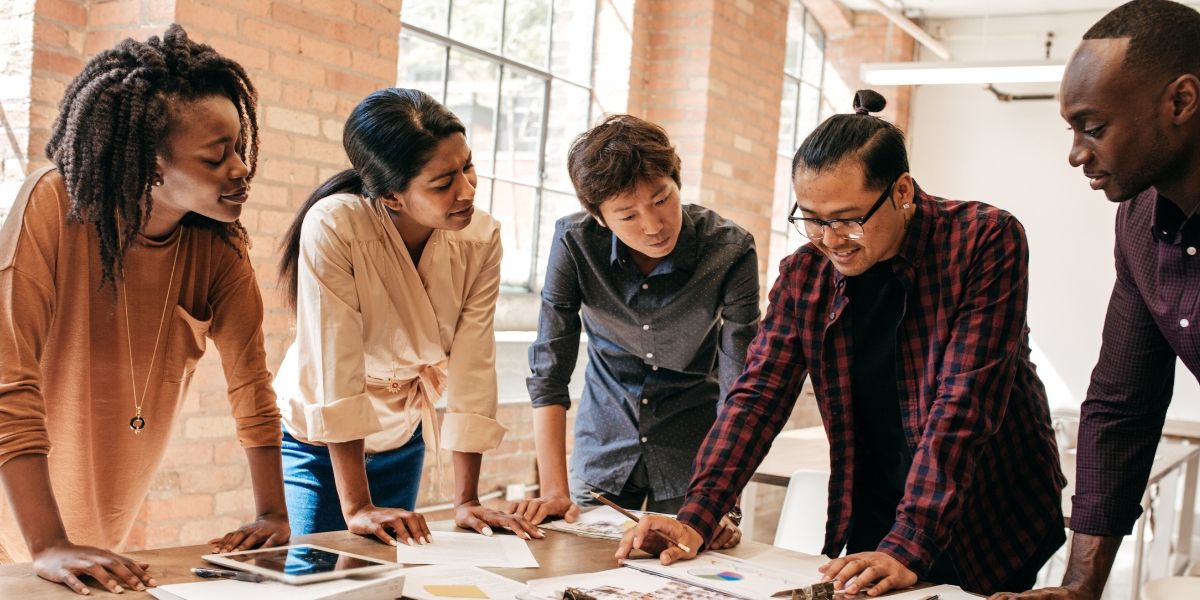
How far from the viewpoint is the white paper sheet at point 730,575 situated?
156 cm

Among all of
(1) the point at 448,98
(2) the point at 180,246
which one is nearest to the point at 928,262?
(2) the point at 180,246

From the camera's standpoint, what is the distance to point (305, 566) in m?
1.41

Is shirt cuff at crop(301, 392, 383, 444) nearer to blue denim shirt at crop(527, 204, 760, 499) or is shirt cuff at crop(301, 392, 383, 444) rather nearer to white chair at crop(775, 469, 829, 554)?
blue denim shirt at crop(527, 204, 760, 499)

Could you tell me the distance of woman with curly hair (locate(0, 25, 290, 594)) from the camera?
1.46 m

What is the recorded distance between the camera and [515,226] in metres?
5.41

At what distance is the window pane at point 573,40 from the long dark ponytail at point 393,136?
3754mm

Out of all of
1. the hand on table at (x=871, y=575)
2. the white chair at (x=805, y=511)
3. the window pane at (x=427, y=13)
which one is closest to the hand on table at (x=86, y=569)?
the hand on table at (x=871, y=575)

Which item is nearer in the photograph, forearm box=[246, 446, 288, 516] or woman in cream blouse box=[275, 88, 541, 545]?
forearm box=[246, 446, 288, 516]

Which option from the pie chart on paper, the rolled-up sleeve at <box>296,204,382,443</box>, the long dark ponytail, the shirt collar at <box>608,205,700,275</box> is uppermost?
the long dark ponytail

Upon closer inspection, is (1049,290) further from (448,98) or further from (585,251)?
(585,251)

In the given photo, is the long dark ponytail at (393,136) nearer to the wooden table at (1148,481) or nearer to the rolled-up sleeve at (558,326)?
the rolled-up sleeve at (558,326)

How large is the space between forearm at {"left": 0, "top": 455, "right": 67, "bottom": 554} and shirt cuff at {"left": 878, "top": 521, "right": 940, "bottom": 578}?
1143mm

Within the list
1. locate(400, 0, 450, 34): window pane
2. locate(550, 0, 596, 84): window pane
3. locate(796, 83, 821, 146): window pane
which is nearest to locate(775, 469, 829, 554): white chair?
locate(400, 0, 450, 34): window pane

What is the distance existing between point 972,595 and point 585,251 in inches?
43.1
